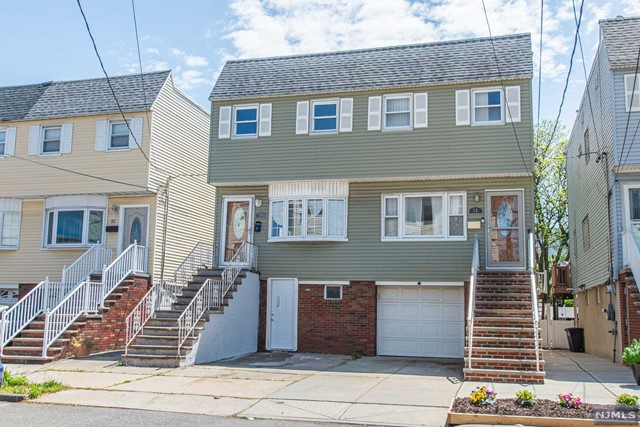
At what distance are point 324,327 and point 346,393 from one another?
23.3 ft

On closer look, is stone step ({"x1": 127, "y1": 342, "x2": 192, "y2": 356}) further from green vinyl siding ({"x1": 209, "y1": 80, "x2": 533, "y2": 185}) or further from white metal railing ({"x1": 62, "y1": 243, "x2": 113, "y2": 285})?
green vinyl siding ({"x1": 209, "y1": 80, "x2": 533, "y2": 185})

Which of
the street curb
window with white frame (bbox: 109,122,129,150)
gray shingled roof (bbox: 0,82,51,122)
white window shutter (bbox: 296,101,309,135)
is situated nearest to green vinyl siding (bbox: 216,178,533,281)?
white window shutter (bbox: 296,101,309,135)

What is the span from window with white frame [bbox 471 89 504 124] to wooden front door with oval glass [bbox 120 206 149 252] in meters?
11.0

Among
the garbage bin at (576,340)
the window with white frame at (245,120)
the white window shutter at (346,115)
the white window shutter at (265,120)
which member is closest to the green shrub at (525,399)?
the white window shutter at (346,115)

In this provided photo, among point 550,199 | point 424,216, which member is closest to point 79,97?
point 424,216

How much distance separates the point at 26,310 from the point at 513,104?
1431 cm

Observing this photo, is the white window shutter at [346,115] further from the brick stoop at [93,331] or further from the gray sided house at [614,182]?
the brick stoop at [93,331]

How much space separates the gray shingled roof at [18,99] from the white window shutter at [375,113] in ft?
40.6

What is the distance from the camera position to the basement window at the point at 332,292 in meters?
19.4

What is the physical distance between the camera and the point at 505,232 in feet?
60.5

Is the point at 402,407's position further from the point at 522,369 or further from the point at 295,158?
the point at 295,158

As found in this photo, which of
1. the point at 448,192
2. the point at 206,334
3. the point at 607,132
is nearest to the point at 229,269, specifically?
the point at 206,334

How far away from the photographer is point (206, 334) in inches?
656

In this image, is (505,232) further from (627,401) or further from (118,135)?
(118,135)
